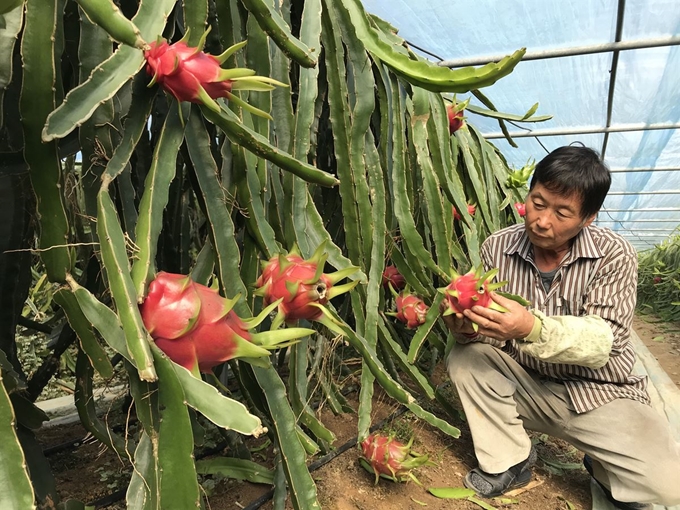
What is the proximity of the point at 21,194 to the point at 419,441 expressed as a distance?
1209 millimetres

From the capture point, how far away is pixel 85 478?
1092 mm

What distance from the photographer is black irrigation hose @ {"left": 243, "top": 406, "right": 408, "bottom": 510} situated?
40.3 inches

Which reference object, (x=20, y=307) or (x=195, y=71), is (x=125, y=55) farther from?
(x=20, y=307)

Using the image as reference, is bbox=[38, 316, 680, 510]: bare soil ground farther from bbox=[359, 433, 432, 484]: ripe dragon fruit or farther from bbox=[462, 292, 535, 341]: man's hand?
bbox=[462, 292, 535, 341]: man's hand

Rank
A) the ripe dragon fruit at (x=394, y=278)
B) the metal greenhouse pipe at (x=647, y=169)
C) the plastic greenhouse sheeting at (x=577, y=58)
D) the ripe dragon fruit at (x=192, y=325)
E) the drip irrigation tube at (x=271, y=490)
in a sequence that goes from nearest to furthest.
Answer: the ripe dragon fruit at (x=192, y=325) → the drip irrigation tube at (x=271, y=490) → the ripe dragon fruit at (x=394, y=278) → the plastic greenhouse sheeting at (x=577, y=58) → the metal greenhouse pipe at (x=647, y=169)

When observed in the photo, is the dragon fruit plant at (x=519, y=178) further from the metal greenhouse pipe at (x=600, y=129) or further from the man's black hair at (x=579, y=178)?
the metal greenhouse pipe at (x=600, y=129)

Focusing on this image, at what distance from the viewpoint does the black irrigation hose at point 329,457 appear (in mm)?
1025

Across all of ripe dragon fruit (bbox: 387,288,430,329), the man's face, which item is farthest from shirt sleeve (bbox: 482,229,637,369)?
ripe dragon fruit (bbox: 387,288,430,329)

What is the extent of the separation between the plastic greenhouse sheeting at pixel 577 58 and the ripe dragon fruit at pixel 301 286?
64.7 inches

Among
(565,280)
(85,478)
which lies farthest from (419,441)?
(85,478)

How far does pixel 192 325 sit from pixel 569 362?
103 cm

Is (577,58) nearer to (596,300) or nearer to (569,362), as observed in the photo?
(596,300)

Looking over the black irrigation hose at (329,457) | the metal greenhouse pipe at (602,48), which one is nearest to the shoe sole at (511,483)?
the black irrigation hose at (329,457)

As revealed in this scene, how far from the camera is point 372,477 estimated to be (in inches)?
48.7
